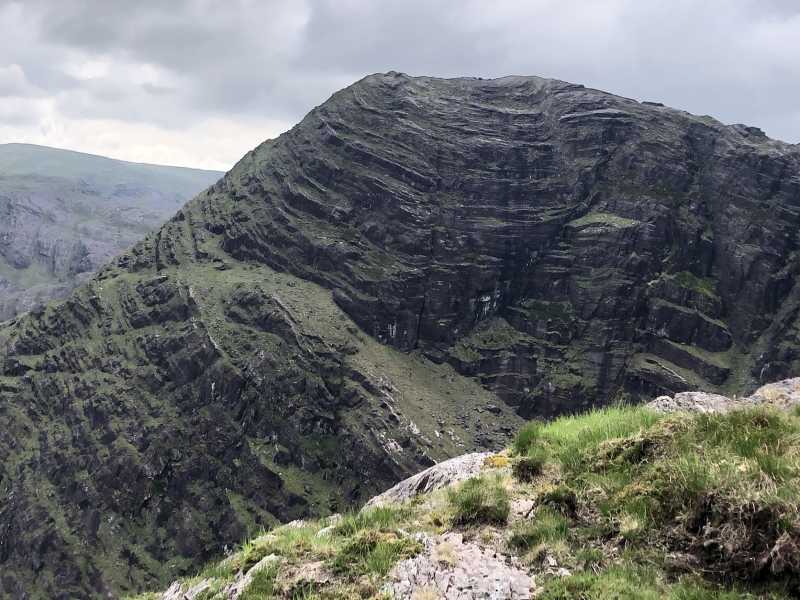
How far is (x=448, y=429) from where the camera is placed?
138 m

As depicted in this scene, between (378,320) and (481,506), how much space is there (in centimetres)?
15477

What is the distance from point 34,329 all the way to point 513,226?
498ft

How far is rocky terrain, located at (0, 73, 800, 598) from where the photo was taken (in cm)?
12775

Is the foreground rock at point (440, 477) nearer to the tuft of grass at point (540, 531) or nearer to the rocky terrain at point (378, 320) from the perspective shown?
the tuft of grass at point (540, 531)

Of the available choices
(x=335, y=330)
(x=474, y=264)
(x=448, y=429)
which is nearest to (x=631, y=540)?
(x=448, y=429)

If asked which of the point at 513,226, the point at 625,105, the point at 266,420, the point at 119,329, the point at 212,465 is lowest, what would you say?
the point at 212,465

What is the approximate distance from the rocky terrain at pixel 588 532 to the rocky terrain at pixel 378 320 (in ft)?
386

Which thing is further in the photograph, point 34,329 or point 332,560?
point 34,329

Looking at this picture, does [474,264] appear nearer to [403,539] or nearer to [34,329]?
[34,329]

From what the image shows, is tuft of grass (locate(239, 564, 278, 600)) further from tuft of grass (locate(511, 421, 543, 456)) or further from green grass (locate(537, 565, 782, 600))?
tuft of grass (locate(511, 421, 543, 456))

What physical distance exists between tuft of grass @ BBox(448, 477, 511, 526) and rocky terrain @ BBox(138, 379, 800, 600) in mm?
24

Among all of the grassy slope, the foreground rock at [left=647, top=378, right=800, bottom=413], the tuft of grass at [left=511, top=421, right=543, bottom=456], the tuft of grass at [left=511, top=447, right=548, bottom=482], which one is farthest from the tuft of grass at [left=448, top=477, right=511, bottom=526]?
the foreground rock at [left=647, top=378, right=800, bottom=413]

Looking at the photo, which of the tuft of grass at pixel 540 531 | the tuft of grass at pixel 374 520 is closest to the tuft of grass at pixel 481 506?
the tuft of grass at pixel 540 531

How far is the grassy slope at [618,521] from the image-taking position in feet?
24.5
